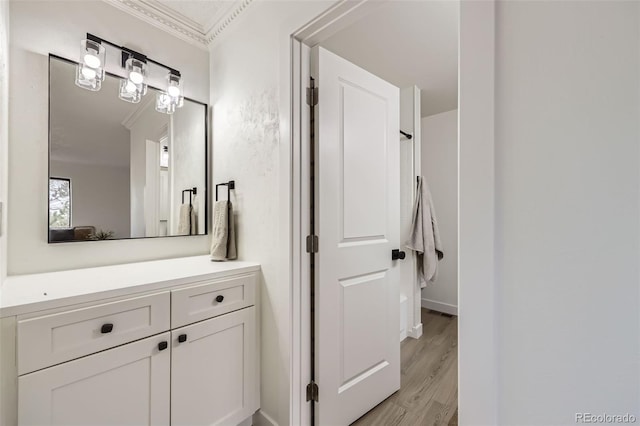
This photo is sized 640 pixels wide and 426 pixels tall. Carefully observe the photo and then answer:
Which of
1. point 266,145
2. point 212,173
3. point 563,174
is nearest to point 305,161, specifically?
point 266,145

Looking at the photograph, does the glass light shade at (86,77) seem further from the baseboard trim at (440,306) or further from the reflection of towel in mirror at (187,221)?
the baseboard trim at (440,306)

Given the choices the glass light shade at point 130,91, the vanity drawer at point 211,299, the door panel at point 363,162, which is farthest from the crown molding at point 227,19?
the vanity drawer at point 211,299

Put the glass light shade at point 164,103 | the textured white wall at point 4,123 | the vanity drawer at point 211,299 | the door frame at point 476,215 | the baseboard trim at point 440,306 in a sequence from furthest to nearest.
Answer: the baseboard trim at point 440,306 < the glass light shade at point 164,103 < the vanity drawer at point 211,299 < the textured white wall at point 4,123 < the door frame at point 476,215

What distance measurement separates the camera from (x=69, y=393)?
0.99 meters

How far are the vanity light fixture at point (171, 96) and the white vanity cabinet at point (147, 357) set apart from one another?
102 centimetres

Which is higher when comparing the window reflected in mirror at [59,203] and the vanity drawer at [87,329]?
the window reflected in mirror at [59,203]

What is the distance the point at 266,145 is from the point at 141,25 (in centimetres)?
111

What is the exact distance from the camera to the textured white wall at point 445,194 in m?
3.28

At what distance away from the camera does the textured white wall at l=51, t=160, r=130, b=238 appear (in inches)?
57.0

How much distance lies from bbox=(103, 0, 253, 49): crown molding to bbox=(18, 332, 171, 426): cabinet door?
5.85 feet

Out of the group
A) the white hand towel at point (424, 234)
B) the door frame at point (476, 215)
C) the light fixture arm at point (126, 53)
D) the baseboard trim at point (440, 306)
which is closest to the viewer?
the door frame at point (476, 215)

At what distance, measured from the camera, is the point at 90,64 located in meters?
1.45

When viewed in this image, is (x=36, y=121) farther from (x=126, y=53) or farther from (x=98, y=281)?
(x=98, y=281)

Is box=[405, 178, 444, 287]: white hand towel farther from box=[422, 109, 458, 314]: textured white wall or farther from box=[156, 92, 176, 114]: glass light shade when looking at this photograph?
box=[156, 92, 176, 114]: glass light shade
